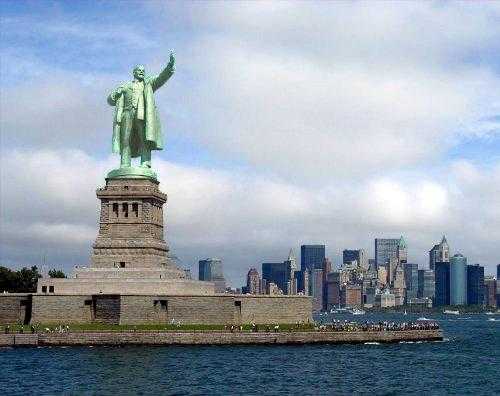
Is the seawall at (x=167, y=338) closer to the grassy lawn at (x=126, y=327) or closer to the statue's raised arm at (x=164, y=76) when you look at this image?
the grassy lawn at (x=126, y=327)

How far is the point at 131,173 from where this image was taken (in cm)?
9425

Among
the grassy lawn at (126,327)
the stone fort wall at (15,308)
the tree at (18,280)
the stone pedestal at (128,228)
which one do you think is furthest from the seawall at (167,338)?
the tree at (18,280)

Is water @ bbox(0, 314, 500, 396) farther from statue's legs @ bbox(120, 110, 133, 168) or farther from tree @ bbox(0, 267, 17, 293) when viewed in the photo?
tree @ bbox(0, 267, 17, 293)

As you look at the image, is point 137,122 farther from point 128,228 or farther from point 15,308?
point 15,308

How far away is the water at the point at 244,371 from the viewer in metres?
60.5

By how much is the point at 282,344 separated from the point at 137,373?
80.6ft

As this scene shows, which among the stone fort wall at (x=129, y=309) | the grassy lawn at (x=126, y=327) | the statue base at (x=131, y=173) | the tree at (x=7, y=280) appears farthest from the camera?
the tree at (x=7, y=280)

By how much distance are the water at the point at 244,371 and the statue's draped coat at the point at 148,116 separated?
71.7 ft

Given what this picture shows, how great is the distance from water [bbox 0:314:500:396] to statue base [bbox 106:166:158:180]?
61.3 feet

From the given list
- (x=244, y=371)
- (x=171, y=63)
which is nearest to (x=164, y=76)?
(x=171, y=63)

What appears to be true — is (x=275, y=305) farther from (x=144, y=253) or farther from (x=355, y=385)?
(x=355, y=385)

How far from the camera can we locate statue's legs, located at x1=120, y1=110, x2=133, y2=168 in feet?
313

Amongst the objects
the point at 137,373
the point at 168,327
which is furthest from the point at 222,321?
the point at 137,373

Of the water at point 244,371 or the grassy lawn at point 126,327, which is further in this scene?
the grassy lawn at point 126,327
